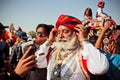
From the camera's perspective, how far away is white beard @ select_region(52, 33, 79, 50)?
155 inches

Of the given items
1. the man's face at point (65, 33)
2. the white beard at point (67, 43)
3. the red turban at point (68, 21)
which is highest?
the red turban at point (68, 21)

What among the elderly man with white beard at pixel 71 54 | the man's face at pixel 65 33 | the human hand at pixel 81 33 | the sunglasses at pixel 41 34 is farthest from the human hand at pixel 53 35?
the sunglasses at pixel 41 34

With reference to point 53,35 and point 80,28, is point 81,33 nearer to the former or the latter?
point 80,28

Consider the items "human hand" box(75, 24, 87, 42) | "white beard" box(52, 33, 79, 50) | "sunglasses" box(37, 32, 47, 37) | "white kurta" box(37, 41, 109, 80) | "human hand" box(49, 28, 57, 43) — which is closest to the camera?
"white kurta" box(37, 41, 109, 80)

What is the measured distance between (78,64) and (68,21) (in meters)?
0.73

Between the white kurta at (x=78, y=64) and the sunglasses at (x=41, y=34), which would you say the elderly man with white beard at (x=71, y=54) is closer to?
the white kurta at (x=78, y=64)

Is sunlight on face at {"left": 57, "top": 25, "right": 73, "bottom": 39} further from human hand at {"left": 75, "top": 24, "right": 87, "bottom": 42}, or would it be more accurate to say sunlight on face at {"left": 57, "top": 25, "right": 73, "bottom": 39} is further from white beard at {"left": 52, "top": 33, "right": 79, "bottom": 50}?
human hand at {"left": 75, "top": 24, "right": 87, "bottom": 42}

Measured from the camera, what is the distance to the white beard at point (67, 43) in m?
3.94

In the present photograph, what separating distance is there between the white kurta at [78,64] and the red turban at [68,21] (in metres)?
0.41

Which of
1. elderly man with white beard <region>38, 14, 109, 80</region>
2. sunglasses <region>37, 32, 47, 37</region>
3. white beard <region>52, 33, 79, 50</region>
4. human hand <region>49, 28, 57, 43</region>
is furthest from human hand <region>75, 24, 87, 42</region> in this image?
sunglasses <region>37, 32, 47, 37</region>

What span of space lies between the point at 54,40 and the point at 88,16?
292 cm

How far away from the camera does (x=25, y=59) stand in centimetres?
245

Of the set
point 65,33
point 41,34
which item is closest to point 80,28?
point 65,33

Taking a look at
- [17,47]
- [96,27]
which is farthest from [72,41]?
[17,47]
